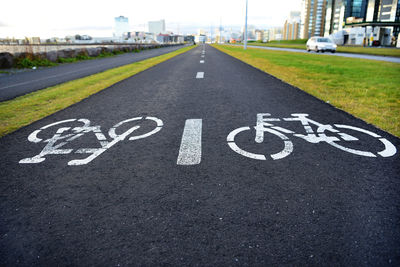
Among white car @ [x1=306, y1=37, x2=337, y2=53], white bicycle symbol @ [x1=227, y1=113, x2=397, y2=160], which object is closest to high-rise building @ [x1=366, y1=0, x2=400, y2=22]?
white car @ [x1=306, y1=37, x2=337, y2=53]

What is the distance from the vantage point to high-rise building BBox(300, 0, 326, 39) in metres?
165

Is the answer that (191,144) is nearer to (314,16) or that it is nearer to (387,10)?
(387,10)

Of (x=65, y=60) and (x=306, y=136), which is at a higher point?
(x=65, y=60)

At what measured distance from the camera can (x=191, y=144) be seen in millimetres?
4328

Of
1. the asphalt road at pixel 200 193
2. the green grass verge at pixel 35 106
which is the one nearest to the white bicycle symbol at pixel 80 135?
the asphalt road at pixel 200 193

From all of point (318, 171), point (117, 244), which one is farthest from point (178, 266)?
point (318, 171)

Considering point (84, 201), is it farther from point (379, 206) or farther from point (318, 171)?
point (379, 206)

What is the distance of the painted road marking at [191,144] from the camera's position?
3.74 metres

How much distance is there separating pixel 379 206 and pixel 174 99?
596 centimetres

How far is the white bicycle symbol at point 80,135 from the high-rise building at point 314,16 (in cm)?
18562

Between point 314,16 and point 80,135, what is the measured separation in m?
191

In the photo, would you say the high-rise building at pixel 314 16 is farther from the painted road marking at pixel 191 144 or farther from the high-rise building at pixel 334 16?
the painted road marking at pixel 191 144

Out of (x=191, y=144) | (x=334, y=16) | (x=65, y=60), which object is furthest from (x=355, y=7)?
(x=191, y=144)

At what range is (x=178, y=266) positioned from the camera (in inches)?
76.9
